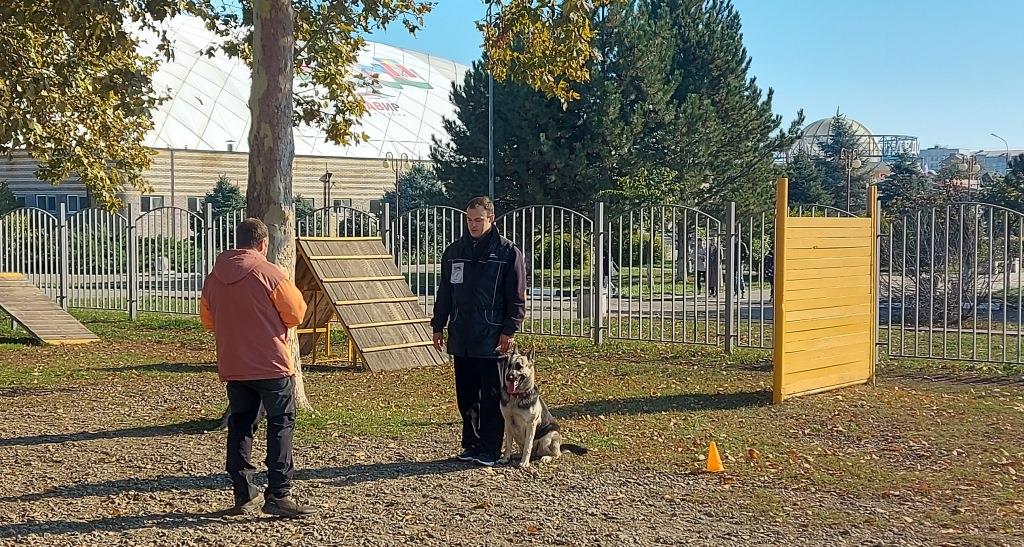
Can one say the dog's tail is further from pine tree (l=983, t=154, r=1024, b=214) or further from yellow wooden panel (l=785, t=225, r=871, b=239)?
pine tree (l=983, t=154, r=1024, b=214)

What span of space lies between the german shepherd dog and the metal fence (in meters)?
7.44

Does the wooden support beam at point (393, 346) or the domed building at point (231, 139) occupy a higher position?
the domed building at point (231, 139)

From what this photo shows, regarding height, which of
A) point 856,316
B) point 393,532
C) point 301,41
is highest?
point 301,41

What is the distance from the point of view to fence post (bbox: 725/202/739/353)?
52.7 ft

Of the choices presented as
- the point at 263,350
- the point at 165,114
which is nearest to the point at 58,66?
the point at 263,350

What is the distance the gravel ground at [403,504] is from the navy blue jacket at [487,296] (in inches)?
38.0

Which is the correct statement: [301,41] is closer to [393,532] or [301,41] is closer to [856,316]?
[856,316]

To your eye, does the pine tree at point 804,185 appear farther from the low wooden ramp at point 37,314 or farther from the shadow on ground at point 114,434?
the shadow on ground at point 114,434

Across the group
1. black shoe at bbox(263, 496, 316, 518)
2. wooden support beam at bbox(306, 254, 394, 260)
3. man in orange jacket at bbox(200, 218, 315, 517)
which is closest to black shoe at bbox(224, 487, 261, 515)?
man in orange jacket at bbox(200, 218, 315, 517)

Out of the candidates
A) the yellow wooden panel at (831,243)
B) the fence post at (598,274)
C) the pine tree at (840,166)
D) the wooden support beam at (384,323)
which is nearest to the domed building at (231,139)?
the pine tree at (840,166)

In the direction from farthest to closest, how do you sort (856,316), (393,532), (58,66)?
(58,66), (856,316), (393,532)

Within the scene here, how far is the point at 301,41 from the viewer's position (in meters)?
16.8

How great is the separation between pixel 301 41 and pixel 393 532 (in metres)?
11.4

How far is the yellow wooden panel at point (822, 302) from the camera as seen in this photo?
11.9 m
